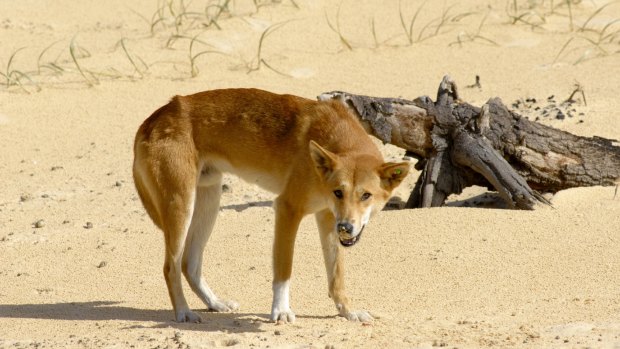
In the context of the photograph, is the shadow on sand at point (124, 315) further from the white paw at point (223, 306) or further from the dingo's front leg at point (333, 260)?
the dingo's front leg at point (333, 260)

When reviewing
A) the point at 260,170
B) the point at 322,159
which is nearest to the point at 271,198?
the point at 260,170

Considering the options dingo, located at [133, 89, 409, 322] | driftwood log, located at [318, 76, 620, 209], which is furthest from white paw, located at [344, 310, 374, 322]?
driftwood log, located at [318, 76, 620, 209]

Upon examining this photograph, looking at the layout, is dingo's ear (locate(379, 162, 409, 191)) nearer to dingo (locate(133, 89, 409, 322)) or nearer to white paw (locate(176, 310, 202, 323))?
dingo (locate(133, 89, 409, 322))

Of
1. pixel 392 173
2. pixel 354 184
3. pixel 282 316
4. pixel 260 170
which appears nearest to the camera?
pixel 354 184

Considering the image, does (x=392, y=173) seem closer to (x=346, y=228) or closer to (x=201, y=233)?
(x=346, y=228)

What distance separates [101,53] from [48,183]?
12.6 ft

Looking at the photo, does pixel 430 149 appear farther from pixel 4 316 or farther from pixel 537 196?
pixel 4 316

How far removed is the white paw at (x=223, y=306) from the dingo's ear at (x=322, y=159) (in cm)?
145

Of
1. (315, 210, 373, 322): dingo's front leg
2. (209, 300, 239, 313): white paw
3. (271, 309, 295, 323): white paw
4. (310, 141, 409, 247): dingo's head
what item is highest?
(310, 141, 409, 247): dingo's head

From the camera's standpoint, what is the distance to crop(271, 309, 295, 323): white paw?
760cm

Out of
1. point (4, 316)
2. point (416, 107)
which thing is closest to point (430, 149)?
point (416, 107)

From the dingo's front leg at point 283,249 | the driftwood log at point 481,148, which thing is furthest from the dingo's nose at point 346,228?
the driftwood log at point 481,148

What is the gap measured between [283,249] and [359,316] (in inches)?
29.0

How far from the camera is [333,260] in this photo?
7.97 metres
